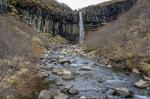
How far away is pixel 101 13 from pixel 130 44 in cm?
3550

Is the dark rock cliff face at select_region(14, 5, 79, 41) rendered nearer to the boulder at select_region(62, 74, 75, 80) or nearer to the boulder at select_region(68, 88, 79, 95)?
the boulder at select_region(62, 74, 75, 80)

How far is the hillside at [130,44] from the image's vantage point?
2095cm

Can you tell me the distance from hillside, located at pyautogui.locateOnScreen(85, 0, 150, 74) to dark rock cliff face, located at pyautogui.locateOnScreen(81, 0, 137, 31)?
1997 centimetres

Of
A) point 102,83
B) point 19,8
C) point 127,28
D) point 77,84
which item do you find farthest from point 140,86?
point 19,8

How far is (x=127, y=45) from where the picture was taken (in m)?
25.6

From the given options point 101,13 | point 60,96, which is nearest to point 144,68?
point 60,96

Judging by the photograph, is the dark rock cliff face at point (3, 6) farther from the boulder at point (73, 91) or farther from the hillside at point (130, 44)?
the boulder at point (73, 91)

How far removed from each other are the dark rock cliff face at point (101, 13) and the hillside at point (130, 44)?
1997 cm

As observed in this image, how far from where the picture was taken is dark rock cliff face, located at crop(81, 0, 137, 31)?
57031 millimetres

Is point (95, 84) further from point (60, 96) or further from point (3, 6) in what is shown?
point (3, 6)

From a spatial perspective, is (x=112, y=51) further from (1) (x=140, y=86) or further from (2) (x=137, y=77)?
(1) (x=140, y=86)

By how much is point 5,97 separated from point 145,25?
21.0 metres

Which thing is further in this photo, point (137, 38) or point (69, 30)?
point (69, 30)

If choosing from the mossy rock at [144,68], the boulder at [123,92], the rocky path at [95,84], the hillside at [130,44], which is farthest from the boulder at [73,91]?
the hillside at [130,44]
